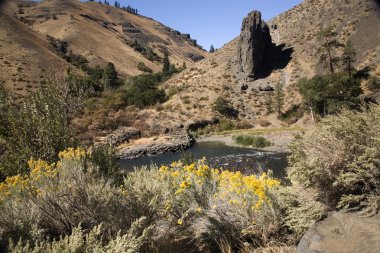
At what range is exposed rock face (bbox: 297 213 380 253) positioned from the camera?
3.51 metres

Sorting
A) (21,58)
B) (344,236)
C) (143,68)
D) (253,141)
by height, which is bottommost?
(253,141)

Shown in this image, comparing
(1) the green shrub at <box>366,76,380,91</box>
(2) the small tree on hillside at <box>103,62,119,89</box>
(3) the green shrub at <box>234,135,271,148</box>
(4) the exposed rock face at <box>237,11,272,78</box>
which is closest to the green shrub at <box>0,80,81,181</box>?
(3) the green shrub at <box>234,135,271,148</box>

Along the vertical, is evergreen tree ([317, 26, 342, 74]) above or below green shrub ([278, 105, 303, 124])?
above

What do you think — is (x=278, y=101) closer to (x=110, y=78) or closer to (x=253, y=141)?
(x=253, y=141)

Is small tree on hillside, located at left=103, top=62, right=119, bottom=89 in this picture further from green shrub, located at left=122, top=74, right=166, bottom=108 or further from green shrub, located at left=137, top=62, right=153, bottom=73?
green shrub, located at left=137, top=62, right=153, bottom=73

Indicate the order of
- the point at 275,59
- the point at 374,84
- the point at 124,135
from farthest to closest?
the point at 275,59 → the point at 374,84 → the point at 124,135

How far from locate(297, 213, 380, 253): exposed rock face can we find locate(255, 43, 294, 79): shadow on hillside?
65.7 metres

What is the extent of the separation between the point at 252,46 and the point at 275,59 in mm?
6087

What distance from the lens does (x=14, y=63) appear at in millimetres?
71000

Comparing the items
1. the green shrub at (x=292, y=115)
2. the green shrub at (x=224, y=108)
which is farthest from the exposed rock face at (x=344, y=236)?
the green shrub at (x=224, y=108)

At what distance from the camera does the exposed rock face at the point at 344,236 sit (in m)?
3.51

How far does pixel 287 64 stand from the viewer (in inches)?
2645

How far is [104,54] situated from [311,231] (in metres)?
130

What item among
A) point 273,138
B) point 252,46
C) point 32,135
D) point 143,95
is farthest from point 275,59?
point 32,135
